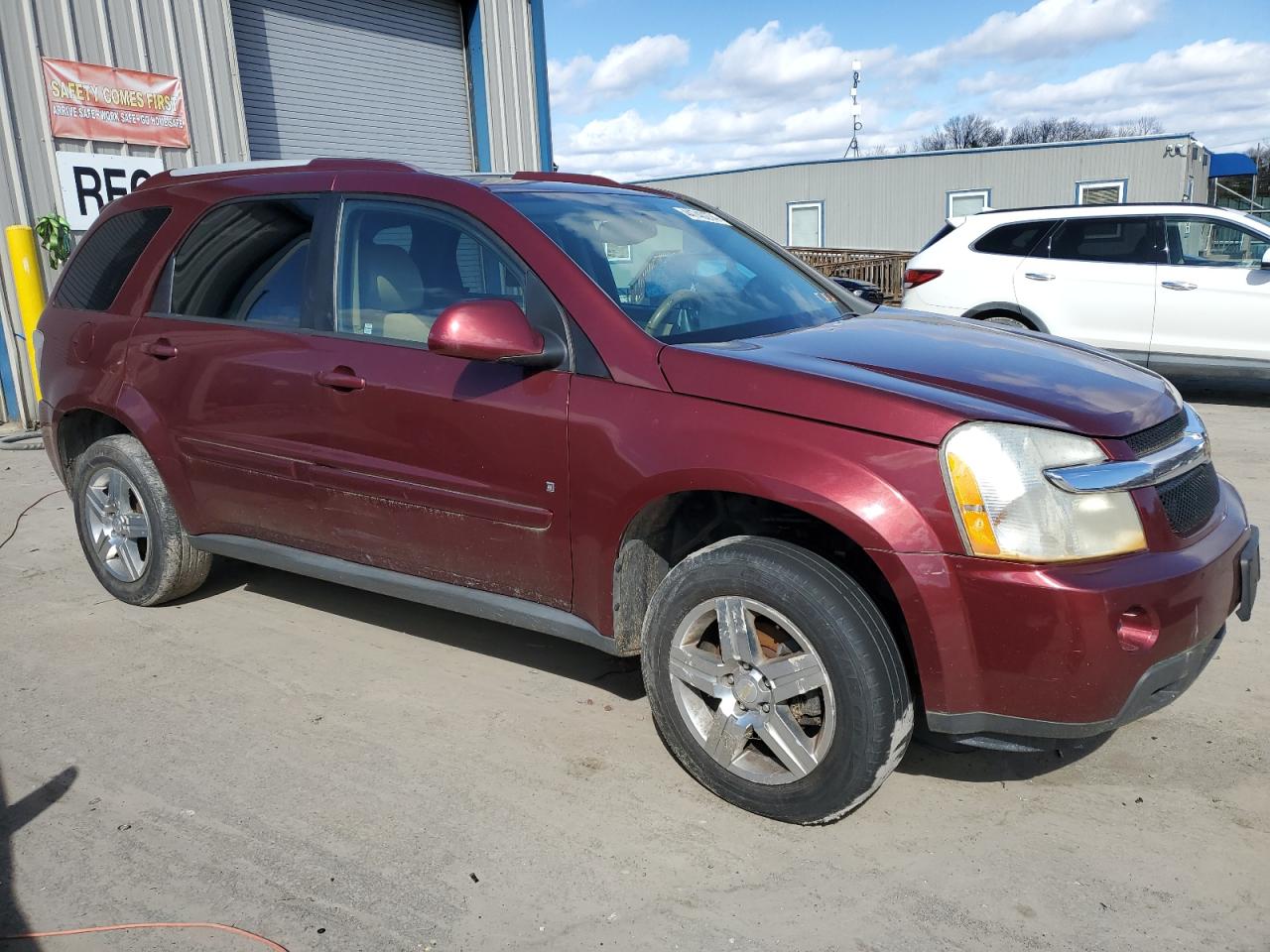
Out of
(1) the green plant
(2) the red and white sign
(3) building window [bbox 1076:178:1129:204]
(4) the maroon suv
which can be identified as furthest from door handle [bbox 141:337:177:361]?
(3) building window [bbox 1076:178:1129:204]

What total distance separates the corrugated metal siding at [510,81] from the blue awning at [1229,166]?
27.0 meters

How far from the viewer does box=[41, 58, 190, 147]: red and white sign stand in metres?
8.56

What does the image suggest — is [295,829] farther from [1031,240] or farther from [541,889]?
[1031,240]

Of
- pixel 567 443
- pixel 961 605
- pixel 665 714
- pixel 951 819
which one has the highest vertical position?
pixel 567 443

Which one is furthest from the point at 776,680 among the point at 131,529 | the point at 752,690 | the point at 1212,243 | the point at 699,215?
the point at 1212,243

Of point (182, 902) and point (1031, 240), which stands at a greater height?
point (1031, 240)

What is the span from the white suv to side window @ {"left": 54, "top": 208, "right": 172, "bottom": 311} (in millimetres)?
6234

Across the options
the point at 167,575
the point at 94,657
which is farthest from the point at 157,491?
the point at 94,657

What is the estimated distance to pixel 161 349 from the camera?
13.6 feet

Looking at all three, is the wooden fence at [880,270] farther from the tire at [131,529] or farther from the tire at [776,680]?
the tire at [776,680]

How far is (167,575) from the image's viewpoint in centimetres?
445

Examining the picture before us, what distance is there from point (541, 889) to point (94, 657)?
2498 millimetres

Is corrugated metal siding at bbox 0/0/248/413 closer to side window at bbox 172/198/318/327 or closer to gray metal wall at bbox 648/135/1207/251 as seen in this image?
side window at bbox 172/198/318/327

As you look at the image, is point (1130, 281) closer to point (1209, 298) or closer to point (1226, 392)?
point (1209, 298)
